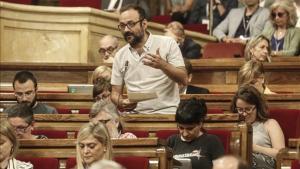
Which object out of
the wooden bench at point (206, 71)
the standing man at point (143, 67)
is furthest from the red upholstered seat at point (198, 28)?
the standing man at point (143, 67)

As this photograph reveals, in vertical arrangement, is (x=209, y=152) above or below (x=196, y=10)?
below

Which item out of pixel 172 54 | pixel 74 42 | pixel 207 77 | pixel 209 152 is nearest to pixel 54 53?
pixel 74 42

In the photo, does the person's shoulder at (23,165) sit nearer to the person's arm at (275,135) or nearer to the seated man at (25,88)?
the person's arm at (275,135)

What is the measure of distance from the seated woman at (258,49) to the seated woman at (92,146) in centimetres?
226

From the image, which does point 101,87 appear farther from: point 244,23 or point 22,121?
point 244,23

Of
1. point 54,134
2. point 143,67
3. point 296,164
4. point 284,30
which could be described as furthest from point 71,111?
point 296,164

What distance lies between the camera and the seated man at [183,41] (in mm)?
7785

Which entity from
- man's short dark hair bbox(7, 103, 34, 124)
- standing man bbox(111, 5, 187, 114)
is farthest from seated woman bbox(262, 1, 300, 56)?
man's short dark hair bbox(7, 103, 34, 124)

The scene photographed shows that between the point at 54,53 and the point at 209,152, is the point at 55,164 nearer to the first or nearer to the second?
the point at 209,152

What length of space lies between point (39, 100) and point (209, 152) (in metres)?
1.87

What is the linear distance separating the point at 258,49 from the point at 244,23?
60.2 inches

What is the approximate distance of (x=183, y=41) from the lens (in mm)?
7891

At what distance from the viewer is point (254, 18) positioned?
311 inches

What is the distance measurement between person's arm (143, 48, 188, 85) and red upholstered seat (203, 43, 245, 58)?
2051 mm
